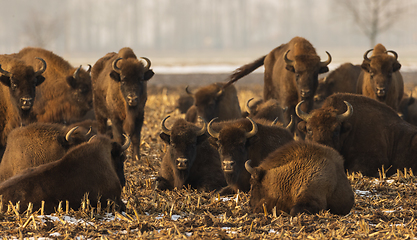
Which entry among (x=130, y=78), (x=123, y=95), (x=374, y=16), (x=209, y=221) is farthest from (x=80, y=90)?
(x=374, y=16)

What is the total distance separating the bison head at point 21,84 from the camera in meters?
10.5

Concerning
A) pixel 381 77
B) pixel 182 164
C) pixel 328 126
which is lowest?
pixel 182 164

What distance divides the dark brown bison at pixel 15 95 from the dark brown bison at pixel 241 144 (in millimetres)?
4066

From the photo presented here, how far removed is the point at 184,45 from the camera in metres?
147

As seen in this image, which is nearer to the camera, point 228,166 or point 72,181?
point 72,181

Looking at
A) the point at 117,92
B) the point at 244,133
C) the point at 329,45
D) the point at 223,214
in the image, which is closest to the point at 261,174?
the point at 223,214

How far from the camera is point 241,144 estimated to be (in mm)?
7793

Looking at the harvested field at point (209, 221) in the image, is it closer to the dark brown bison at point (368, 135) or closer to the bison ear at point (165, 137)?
the bison ear at point (165, 137)

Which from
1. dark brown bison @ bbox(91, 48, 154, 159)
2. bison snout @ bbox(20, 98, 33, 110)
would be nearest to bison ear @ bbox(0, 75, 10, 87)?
bison snout @ bbox(20, 98, 33, 110)

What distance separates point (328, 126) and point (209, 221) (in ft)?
11.7

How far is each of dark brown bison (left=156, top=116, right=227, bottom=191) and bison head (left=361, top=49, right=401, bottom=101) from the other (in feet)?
17.2

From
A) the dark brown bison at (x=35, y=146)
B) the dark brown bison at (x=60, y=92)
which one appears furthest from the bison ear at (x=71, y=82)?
the dark brown bison at (x=35, y=146)

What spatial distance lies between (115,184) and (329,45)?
139856mm

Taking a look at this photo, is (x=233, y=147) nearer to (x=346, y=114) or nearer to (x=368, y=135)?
(x=346, y=114)
